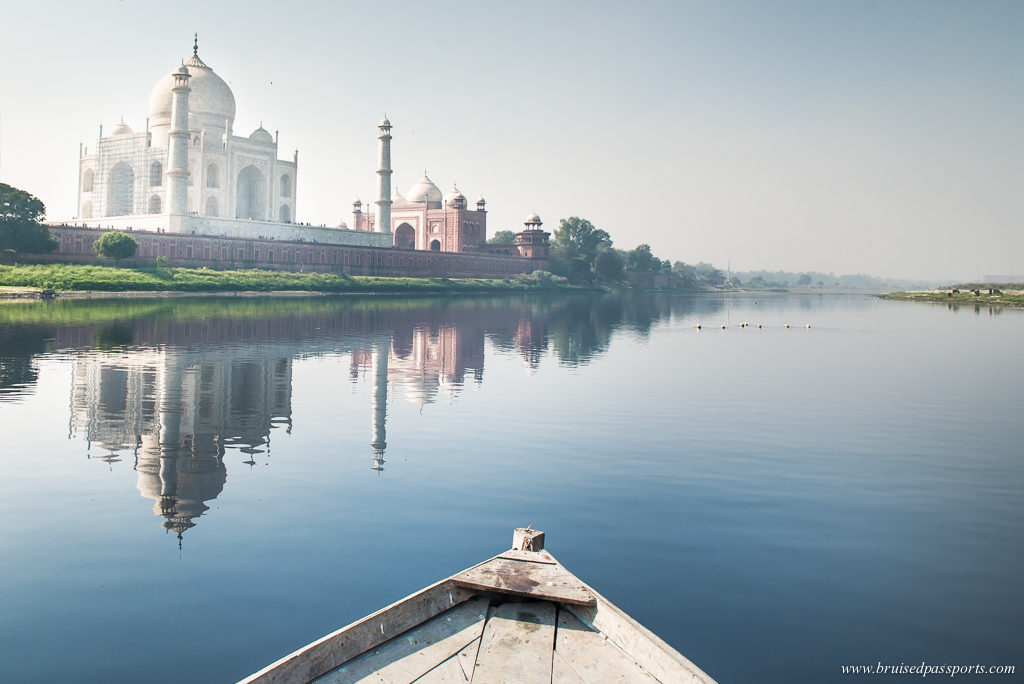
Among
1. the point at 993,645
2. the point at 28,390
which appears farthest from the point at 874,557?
the point at 28,390

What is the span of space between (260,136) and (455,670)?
6214cm

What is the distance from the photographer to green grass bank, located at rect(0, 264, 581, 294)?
37500 mm

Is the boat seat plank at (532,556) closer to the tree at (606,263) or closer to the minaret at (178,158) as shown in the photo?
the minaret at (178,158)

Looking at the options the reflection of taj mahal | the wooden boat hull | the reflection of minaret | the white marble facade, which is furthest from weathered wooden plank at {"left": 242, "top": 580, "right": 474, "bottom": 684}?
the white marble facade

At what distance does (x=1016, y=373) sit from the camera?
19422 mm

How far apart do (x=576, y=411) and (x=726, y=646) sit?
7859 mm

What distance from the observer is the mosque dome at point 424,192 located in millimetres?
78250

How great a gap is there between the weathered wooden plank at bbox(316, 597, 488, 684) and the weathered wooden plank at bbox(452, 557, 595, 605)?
14cm

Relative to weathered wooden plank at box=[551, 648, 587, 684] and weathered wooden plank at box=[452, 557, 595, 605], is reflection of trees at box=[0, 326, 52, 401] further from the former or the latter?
weathered wooden plank at box=[551, 648, 587, 684]

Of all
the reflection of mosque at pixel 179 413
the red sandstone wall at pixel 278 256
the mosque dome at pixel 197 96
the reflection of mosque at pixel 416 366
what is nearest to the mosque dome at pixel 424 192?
the red sandstone wall at pixel 278 256

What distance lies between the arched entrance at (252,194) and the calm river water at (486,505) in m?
46.0

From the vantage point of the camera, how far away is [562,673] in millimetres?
4410

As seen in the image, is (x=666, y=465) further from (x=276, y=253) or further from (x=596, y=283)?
(x=596, y=283)

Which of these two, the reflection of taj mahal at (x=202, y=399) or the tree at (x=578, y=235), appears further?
the tree at (x=578, y=235)
